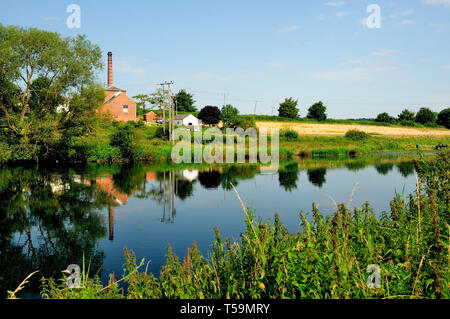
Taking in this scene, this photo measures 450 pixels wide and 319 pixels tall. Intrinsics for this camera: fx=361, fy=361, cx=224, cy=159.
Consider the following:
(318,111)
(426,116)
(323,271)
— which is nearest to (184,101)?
(318,111)

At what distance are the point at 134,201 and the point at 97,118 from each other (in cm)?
1717

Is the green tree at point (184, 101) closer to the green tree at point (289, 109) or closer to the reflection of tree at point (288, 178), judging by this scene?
the green tree at point (289, 109)

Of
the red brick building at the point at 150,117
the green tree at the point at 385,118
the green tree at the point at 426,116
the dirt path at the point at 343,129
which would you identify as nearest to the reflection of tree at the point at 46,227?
the dirt path at the point at 343,129

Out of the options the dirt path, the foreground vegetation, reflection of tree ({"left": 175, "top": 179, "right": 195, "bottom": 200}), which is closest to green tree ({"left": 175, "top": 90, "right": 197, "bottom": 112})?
the dirt path

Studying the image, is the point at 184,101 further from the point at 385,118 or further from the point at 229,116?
the point at 385,118

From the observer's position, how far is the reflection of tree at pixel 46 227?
9672mm

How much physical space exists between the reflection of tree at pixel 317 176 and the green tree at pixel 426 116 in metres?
71.5

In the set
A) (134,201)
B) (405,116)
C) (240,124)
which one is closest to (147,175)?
(134,201)

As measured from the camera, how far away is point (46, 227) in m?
13.6

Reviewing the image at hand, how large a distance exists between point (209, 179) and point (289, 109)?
5885 centimetres
